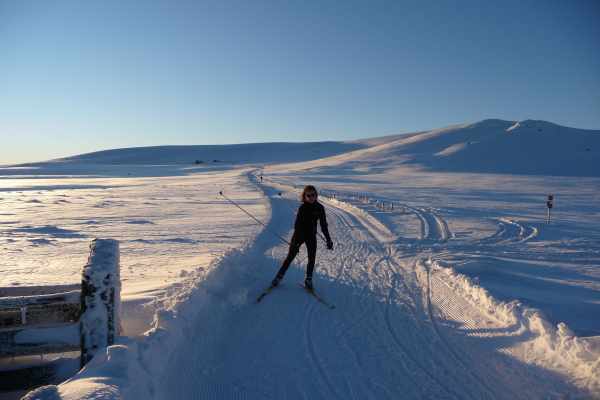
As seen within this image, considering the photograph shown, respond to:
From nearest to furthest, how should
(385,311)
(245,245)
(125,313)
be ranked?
(125,313) → (385,311) → (245,245)

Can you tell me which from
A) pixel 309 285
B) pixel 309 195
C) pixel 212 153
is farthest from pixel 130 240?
pixel 212 153

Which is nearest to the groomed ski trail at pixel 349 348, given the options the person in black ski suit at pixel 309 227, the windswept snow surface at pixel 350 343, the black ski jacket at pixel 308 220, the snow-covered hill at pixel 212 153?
the windswept snow surface at pixel 350 343

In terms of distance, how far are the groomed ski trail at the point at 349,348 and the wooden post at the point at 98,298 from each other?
2.40 feet

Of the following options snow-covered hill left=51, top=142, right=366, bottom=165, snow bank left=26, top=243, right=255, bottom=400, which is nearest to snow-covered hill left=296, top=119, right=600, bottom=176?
snow-covered hill left=51, top=142, right=366, bottom=165

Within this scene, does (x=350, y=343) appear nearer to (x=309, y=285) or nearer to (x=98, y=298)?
(x=309, y=285)

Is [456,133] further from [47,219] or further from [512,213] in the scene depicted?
[47,219]

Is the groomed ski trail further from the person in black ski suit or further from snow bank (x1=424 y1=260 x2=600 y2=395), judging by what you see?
the person in black ski suit

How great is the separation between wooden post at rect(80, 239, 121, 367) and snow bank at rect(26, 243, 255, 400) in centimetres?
18

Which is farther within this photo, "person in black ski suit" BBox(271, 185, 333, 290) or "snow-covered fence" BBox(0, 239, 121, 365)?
"person in black ski suit" BBox(271, 185, 333, 290)

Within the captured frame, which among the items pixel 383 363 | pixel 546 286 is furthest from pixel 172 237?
pixel 546 286

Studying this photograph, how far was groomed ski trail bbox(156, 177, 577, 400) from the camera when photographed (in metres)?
3.72

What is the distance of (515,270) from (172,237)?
9.15 meters

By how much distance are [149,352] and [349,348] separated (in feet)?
7.37

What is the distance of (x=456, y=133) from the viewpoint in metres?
82.2
